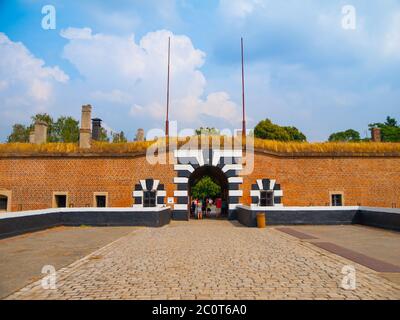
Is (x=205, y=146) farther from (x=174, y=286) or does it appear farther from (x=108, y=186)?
(x=174, y=286)

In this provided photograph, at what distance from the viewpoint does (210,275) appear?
20.4 feet

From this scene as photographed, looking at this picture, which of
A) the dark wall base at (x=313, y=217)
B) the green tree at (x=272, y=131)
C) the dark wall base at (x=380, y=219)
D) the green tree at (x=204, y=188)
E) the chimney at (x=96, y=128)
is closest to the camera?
the dark wall base at (x=380, y=219)

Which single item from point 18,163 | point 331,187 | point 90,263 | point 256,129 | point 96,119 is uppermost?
point 256,129

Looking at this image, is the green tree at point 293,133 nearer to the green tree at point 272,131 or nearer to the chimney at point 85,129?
the green tree at point 272,131

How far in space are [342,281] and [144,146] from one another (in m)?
15.7

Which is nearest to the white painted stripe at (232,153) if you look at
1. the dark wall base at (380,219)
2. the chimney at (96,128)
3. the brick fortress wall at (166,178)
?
the brick fortress wall at (166,178)

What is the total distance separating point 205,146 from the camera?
19781 mm

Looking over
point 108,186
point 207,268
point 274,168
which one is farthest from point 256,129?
point 207,268

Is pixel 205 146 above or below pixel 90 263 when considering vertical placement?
above

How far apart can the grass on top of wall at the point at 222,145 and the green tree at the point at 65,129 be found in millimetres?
27162

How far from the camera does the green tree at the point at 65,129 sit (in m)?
47.0

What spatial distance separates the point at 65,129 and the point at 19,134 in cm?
761

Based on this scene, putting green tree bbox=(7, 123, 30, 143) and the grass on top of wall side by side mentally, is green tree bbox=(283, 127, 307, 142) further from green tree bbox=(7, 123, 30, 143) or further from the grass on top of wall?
green tree bbox=(7, 123, 30, 143)
